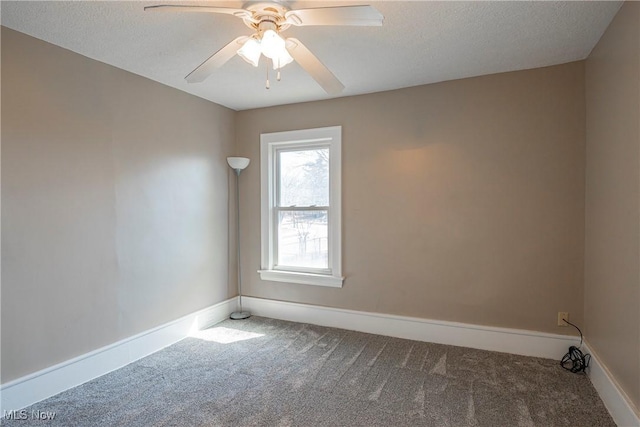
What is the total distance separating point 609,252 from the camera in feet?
6.90

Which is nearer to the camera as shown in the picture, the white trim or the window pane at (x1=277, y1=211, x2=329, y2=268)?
the white trim

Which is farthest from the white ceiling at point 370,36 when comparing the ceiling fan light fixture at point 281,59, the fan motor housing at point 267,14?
the ceiling fan light fixture at point 281,59

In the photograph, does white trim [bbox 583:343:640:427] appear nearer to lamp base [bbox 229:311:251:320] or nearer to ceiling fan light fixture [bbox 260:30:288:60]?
ceiling fan light fixture [bbox 260:30:288:60]

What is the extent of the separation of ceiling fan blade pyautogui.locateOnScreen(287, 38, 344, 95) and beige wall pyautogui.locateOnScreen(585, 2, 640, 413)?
1.57 meters

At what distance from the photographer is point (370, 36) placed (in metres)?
Result: 2.22

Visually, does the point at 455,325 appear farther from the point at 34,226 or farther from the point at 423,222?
the point at 34,226

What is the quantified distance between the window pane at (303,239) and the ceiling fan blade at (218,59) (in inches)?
75.3

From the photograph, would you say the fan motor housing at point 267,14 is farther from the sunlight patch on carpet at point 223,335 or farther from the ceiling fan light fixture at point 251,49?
the sunlight patch on carpet at point 223,335

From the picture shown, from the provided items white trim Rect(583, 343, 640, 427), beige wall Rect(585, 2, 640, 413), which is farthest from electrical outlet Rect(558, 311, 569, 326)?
white trim Rect(583, 343, 640, 427)

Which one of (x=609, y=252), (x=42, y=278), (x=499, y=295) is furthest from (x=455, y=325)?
(x=42, y=278)

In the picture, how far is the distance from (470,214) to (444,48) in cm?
136

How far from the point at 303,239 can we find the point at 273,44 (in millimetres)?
2327

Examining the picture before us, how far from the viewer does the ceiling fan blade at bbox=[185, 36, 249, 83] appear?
5.98 ft

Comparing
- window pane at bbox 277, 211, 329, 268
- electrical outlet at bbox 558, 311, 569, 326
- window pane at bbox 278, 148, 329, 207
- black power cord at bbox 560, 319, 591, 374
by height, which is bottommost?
black power cord at bbox 560, 319, 591, 374
